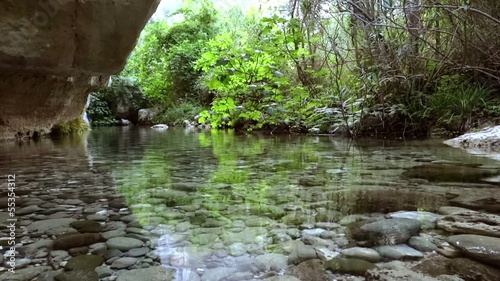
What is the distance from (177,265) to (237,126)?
9613mm

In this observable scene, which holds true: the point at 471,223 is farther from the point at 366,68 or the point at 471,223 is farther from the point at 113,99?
the point at 113,99

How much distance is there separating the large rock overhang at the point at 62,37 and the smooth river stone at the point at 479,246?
137 inches

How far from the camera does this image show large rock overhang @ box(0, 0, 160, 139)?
3230 mm

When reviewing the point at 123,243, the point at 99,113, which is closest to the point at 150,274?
the point at 123,243

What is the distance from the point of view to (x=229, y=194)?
74.9 inches

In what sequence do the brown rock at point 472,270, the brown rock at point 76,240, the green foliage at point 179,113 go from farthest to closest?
the green foliage at point 179,113, the brown rock at point 76,240, the brown rock at point 472,270

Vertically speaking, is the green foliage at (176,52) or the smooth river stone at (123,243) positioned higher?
the green foliage at (176,52)

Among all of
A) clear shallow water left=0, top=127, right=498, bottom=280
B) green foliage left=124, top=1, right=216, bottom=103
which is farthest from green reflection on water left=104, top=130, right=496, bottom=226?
green foliage left=124, top=1, right=216, bottom=103

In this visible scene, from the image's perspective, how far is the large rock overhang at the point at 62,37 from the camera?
3.23 m

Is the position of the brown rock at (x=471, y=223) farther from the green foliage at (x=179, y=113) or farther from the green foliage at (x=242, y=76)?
the green foliage at (x=179, y=113)

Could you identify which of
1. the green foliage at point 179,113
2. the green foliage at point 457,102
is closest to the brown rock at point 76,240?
the green foliage at point 457,102

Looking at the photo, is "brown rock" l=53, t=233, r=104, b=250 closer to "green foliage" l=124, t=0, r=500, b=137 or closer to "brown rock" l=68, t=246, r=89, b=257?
"brown rock" l=68, t=246, r=89, b=257

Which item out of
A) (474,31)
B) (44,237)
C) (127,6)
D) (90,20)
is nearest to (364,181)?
(44,237)

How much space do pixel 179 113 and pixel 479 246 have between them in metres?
15.1
